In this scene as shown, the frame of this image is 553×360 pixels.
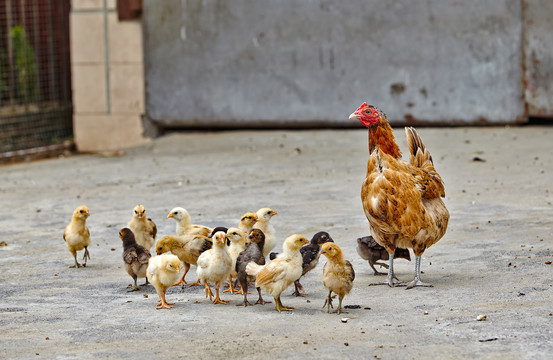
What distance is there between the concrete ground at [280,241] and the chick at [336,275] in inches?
5.4

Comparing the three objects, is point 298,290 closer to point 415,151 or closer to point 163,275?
point 163,275

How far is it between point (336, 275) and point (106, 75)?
8.25m

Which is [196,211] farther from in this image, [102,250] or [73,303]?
[73,303]

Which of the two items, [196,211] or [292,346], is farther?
[196,211]

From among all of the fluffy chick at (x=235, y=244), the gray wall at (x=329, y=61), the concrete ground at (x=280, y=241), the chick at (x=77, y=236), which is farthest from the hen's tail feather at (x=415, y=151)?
the gray wall at (x=329, y=61)

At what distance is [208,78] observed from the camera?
12062 mm

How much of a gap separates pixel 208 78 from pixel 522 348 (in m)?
8.68

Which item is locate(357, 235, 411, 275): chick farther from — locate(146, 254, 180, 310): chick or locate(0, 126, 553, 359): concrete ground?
locate(146, 254, 180, 310): chick

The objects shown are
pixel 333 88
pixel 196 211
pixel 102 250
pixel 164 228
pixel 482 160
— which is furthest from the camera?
pixel 333 88

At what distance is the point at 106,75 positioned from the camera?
1227 cm

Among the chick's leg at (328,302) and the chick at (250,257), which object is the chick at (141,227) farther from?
the chick's leg at (328,302)

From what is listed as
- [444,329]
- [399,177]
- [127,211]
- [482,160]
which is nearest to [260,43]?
[482,160]

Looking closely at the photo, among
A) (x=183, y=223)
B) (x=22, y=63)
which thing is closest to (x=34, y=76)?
(x=22, y=63)

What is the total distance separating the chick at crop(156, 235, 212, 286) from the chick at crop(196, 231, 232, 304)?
0.43 m
